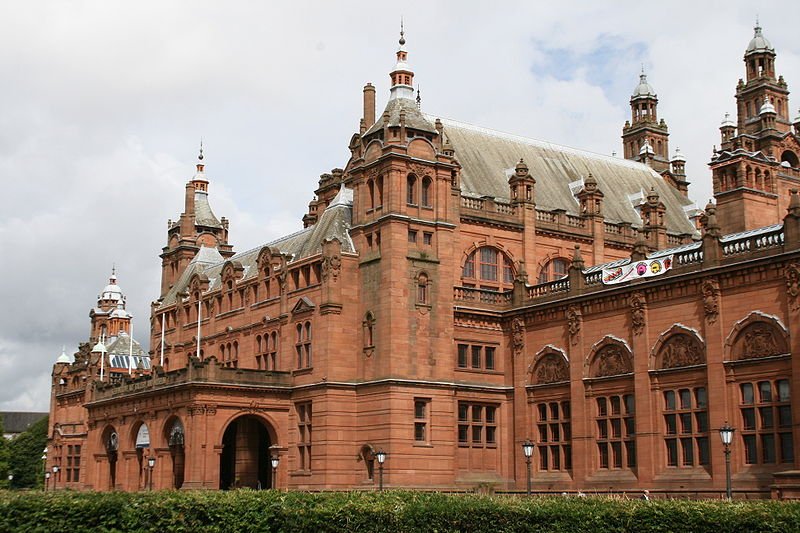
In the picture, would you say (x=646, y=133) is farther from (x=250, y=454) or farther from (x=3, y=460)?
(x=3, y=460)

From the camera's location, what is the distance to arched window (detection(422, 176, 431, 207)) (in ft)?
205

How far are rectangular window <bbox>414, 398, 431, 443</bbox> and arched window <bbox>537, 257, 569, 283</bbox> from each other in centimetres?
1381

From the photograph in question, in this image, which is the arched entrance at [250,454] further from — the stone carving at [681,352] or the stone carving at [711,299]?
the stone carving at [711,299]

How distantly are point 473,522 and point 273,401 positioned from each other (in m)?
37.3

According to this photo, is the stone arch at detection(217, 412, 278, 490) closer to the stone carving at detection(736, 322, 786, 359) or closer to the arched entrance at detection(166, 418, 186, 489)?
the arched entrance at detection(166, 418, 186, 489)

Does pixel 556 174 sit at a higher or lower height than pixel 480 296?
higher

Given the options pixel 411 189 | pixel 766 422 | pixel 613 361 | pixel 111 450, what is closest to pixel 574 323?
pixel 613 361

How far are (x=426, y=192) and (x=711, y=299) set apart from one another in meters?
19.4

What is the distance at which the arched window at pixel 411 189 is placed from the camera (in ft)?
202

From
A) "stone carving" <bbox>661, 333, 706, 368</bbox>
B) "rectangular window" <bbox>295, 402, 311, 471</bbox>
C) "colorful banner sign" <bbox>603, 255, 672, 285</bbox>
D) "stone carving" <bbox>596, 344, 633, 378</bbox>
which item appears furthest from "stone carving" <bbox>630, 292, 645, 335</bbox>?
"rectangular window" <bbox>295, 402, 311, 471</bbox>

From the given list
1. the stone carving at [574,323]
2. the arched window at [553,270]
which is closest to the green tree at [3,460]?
the arched window at [553,270]

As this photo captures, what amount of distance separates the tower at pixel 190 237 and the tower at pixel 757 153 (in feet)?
148

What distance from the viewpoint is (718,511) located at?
25.2 metres

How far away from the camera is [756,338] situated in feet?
159
